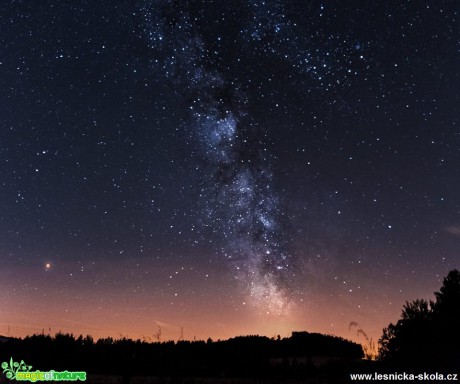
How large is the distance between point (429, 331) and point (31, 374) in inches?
A: 873

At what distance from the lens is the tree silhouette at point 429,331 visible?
24.8 metres

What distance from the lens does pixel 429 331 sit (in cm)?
2830

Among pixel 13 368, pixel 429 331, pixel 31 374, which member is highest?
pixel 429 331

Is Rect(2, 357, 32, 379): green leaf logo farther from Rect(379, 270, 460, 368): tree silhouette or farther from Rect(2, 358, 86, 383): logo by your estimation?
Rect(379, 270, 460, 368): tree silhouette

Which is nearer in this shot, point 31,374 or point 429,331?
point 31,374

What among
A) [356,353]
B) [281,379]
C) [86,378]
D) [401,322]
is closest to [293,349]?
[356,353]

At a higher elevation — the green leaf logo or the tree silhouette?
the tree silhouette

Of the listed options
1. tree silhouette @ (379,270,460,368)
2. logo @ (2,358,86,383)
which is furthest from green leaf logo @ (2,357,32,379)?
tree silhouette @ (379,270,460,368)

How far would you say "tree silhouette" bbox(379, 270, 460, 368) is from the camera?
978 inches

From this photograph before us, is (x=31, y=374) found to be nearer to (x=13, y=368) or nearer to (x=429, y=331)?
(x=13, y=368)

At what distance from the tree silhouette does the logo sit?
15.2 meters

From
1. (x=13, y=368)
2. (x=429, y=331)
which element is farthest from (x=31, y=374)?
(x=429, y=331)

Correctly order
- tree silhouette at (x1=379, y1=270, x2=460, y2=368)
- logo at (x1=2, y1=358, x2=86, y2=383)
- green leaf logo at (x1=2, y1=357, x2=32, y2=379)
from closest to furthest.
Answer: logo at (x1=2, y1=358, x2=86, y2=383)
green leaf logo at (x1=2, y1=357, x2=32, y2=379)
tree silhouette at (x1=379, y1=270, x2=460, y2=368)

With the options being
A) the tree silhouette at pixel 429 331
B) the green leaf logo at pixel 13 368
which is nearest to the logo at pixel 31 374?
the green leaf logo at pixel 13 368
